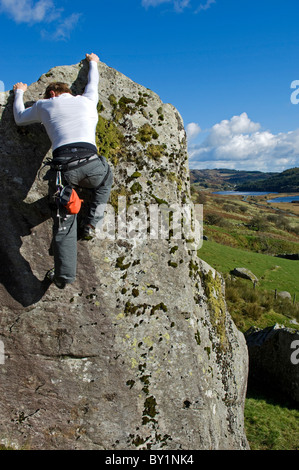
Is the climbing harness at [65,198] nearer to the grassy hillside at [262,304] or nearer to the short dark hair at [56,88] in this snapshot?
the short dark hair at [56,88]

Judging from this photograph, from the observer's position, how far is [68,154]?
17.2 ft

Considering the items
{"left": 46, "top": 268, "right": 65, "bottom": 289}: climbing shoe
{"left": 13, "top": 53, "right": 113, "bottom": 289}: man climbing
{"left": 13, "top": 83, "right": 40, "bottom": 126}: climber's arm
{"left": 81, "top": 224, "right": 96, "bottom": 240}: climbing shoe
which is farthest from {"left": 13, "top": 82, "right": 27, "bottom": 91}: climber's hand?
{"left": 46, "top": 268, "right": 65, "bottom": 289}: climbing shoe

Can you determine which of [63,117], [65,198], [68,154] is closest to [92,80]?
[63,117]

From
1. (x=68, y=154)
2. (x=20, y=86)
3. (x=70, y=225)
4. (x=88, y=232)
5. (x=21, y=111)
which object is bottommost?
(x=88, y=232)

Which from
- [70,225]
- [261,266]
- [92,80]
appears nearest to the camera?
[70,225]

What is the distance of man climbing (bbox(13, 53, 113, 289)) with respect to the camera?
5289 mm

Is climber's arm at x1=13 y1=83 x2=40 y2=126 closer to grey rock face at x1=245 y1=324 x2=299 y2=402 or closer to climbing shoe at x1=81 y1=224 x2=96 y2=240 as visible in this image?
climbing shoe at x1=81 y1=224 x2=96 y2=240

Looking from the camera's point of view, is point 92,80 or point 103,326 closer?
point 103,326

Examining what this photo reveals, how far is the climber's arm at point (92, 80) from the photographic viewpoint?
586cm

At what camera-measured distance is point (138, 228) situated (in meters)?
6.22

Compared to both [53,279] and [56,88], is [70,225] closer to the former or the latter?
→ [53,279]

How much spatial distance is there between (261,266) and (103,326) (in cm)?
2418
